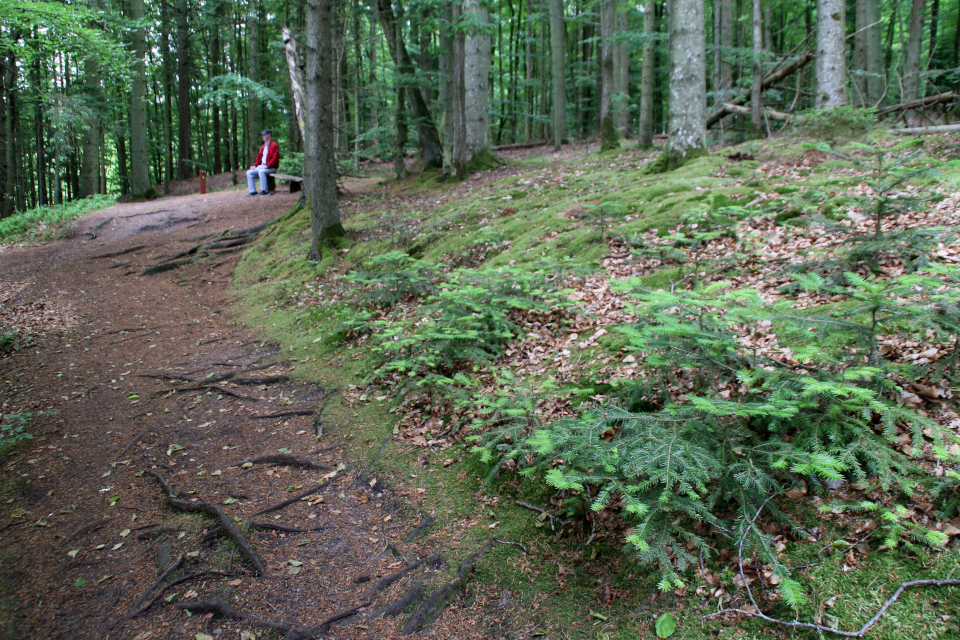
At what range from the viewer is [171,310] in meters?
9.58

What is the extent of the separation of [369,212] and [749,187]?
838cm

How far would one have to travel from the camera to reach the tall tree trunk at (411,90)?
13671mm

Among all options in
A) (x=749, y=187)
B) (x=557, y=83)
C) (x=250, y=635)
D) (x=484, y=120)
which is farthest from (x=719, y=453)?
(x=557, y=83)

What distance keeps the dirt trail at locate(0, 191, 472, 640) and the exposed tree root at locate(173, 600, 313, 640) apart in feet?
0.15

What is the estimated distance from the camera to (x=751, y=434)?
288 cm

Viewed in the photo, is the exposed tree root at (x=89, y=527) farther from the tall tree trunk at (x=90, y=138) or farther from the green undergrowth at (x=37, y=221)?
the tall tree trunk at (x=90, y=138)

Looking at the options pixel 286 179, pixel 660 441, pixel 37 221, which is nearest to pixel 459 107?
pixel 286 179

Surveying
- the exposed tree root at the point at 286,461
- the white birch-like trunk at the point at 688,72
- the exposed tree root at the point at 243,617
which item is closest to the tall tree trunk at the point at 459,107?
the white birch-like trunk at the point at 688,72

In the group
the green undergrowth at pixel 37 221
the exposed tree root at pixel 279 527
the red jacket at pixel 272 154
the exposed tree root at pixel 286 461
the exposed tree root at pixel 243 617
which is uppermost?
the red jacket at pixel 272 154

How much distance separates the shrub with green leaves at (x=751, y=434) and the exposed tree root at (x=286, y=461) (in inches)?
104

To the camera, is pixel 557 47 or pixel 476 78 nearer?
pixel 476 78

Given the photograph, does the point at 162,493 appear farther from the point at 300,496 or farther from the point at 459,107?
the point at 459,107

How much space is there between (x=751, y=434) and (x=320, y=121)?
867cm

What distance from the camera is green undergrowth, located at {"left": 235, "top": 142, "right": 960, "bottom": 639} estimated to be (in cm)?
242
